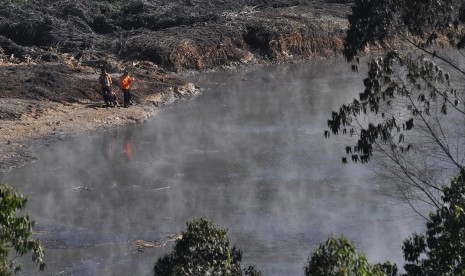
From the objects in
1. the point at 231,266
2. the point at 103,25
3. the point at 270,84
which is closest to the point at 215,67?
the point at 270,84

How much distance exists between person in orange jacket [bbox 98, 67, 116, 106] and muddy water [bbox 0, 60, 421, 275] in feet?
4.99

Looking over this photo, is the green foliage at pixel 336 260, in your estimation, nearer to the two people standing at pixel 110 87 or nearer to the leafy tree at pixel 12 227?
the leafy tree at pixel 12 227

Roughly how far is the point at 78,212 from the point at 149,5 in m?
23.7

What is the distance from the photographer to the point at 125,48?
1501 inches

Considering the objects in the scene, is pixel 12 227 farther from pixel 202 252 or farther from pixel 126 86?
pixel 126 86

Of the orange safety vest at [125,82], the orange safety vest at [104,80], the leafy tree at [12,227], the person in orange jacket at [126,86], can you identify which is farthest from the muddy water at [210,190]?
the leafy tree at [12,227]

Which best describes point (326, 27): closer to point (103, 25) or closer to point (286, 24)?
point (286, 24)

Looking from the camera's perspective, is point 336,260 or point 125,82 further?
point 125,82

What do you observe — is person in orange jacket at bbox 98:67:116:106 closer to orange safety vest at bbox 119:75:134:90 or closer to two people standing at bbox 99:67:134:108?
two people standing at bbox 99:67:134:108

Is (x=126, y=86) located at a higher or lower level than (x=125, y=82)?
lower

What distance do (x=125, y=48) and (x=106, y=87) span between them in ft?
28.7

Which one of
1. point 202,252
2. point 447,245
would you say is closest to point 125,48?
point 202,252

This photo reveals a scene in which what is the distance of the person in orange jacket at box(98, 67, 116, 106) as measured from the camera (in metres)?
29.4

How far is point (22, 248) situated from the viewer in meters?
9.24
